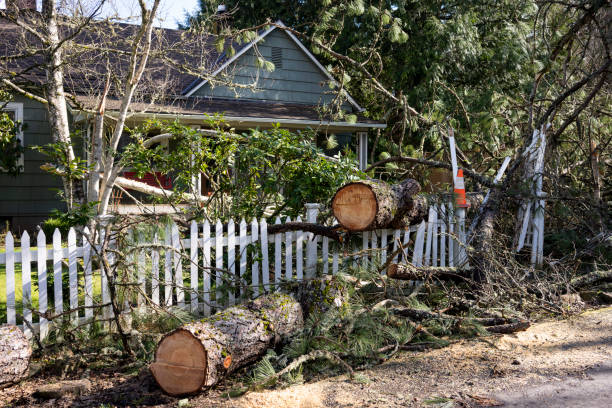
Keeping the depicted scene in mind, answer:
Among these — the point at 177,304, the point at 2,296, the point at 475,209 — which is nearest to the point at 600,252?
the point at 475,209

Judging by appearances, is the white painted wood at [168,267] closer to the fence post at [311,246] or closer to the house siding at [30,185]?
the fence post at [311,246]

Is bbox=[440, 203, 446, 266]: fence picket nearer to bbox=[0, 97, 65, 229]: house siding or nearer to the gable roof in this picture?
the gable roof

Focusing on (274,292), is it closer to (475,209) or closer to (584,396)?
(584,396)

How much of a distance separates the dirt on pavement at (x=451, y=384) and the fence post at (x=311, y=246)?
1688 millimetres

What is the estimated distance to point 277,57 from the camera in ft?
45.9

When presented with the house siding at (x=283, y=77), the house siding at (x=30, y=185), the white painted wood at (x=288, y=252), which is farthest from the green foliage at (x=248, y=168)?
the house siding at (x=283, y=77)

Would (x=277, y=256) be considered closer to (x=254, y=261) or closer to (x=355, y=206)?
(x=254, y=261)

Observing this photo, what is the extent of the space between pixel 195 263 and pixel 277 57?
1015 centimetres

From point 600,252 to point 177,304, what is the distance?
5037 millimetres

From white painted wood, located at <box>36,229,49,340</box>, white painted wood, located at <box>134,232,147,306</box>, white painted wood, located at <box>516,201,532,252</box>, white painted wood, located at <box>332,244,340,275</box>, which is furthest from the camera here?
Answer: white painted wood, located at <box>516,201,532,252</box>

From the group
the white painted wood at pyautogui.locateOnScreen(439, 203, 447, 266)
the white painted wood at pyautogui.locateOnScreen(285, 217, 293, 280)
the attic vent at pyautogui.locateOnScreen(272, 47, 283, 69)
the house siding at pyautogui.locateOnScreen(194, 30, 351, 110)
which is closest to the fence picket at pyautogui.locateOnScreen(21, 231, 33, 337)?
the white painted wood at pyautogui.locateOnScreen(285, 217, 293, 280)

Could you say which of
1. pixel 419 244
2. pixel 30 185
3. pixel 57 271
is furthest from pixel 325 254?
pixel 30 185

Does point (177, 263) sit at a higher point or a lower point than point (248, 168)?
lower

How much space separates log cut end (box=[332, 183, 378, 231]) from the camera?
5.31 metres
